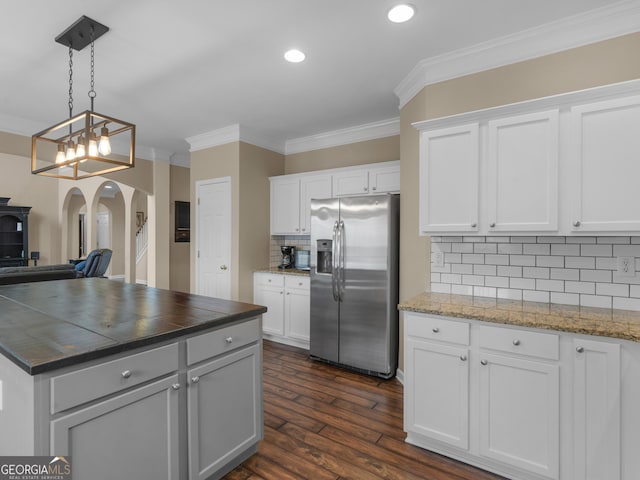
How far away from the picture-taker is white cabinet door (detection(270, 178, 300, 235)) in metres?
4.54

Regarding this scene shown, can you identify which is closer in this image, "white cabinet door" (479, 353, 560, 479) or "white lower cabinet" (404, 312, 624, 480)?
"white lower cabinet" (404, 312, 624, 480)

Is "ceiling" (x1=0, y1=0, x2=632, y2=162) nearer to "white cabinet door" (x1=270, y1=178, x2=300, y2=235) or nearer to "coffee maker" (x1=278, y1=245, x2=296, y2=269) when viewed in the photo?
"white cabinet door" (x1=270, y1=178, x2=300, y2=235)

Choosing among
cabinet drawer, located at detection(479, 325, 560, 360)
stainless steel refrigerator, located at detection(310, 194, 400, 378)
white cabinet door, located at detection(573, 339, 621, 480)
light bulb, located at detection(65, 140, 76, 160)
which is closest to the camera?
white cabinet door, located at detection(573, 339, 621, 480)

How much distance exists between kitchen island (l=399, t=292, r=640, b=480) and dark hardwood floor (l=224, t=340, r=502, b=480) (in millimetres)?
175

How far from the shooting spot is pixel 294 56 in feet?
8.79

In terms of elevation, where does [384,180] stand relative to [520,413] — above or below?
above

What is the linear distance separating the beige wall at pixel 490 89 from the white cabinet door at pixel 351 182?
0.76 meters

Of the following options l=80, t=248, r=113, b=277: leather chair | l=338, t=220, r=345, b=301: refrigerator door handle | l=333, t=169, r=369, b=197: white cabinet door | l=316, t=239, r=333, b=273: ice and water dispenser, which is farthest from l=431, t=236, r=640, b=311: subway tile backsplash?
l=80, t=248, r=113, b=277: leather chair

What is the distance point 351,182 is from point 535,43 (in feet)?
7.08

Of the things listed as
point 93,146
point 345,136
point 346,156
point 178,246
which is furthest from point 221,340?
point 178,246

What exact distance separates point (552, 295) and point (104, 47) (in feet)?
12.1

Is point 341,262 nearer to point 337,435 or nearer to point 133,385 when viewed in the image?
point 337,435

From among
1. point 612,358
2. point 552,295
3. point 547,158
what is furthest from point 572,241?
point 612,358

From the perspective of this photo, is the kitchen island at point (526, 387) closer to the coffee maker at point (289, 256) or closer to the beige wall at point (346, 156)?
the beige wall at point (346, 156)
